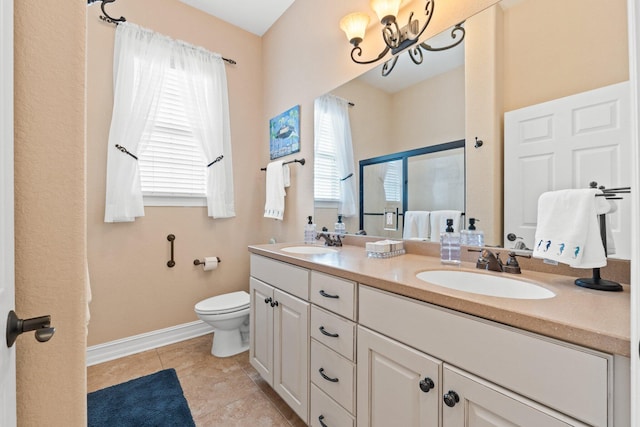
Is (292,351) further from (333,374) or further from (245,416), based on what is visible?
(245,416)

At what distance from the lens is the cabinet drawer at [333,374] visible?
3.60 feet

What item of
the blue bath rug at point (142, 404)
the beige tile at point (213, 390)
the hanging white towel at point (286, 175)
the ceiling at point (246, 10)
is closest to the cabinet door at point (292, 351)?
the beige tile at point (213, 390)

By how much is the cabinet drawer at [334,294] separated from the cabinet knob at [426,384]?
0.32 meters

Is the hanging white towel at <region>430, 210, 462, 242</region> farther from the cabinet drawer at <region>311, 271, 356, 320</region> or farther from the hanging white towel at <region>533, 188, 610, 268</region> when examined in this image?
the cabinet drawer at <region>311, 271, 356, 320</region>

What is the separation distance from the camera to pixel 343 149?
6.61 ft

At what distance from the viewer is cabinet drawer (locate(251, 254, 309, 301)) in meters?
1.35

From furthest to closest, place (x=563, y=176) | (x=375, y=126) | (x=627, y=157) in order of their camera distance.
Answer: (x=375, y=126) → (x=563, y=176) → (x=627, y=157)

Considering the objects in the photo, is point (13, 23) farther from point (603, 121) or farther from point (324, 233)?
point (324, 233)

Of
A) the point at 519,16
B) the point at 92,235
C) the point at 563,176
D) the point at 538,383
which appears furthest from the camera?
the point at 92,235

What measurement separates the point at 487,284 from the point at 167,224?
90.6 inches

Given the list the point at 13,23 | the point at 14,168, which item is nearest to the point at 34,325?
the point at 14,168

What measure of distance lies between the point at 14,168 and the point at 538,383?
120 cm

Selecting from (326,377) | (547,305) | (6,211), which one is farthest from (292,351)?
(6,211)

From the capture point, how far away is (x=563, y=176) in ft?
3.30
